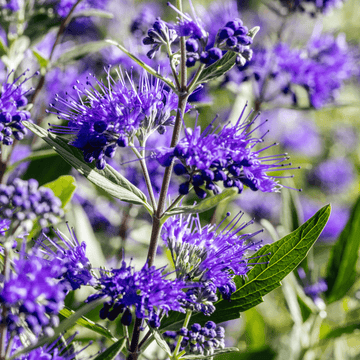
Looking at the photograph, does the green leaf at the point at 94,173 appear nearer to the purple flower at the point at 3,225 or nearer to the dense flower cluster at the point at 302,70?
the purple flower at the point at 3,225

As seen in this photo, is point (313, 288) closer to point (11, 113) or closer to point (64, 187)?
point (64, 187)

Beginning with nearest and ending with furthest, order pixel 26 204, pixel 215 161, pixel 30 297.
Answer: pixel 30 297 < pixel 26 204 < pixel 215 161

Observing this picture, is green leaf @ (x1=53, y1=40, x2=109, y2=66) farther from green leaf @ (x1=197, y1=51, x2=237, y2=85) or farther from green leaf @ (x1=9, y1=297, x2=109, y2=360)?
green leaf @ (x1=9, y1=297, x2=109, y2=360)

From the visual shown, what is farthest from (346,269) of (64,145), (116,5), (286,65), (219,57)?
(116,5)

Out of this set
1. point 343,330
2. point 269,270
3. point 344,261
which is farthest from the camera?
point 344,261

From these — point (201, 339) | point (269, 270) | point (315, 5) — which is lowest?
point (201, 339)

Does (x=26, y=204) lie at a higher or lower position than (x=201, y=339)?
higher

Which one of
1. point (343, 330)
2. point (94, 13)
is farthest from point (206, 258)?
A: point (94, 13)
